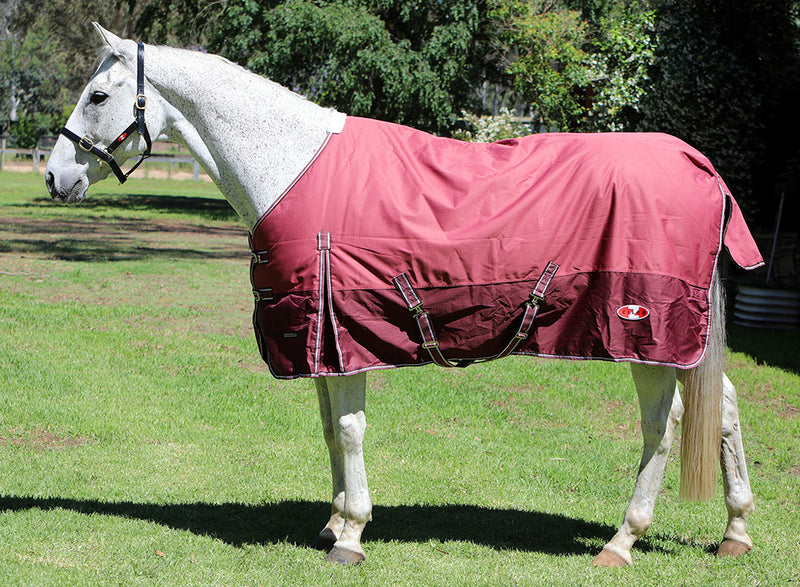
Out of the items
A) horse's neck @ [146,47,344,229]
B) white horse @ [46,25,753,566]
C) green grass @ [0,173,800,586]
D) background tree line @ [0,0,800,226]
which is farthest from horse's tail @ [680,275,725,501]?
background tree line @ [0,0,800,226]

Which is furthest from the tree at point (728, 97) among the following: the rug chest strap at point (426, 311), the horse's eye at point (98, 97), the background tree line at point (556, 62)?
the horse's eye at point (98, 97)

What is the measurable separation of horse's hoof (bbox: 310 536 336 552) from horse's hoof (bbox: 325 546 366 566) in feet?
0.72

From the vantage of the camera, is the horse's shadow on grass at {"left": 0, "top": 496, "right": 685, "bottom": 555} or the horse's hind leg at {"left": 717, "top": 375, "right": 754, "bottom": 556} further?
the horse's shadow on grass at {"left": 0, "top": 496, "right": 685, "bottom": 555}

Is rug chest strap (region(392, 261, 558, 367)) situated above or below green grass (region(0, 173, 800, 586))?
above

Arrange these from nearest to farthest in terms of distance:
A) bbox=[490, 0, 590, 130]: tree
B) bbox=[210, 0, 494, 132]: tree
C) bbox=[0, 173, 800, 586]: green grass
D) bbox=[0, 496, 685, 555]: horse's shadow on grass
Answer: bbox=[0, 173, 800, 586]: green grass, bbox=[0, 496, 685, 555]: horse's shadow on grass, bbox=[490, 0, 590, 130]: tree, bbox=[210, 0, 494, 132]: tree

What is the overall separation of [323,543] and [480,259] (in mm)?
1579

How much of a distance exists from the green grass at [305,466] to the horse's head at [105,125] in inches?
67.4

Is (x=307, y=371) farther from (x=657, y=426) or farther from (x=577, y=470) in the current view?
(x=577, y=470)

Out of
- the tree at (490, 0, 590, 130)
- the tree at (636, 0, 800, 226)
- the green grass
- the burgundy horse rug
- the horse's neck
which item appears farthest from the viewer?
the tree at (490, 0, 590, 130)

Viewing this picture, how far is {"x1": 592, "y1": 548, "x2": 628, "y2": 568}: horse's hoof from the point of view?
13.0 ft

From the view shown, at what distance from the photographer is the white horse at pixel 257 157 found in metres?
3.86

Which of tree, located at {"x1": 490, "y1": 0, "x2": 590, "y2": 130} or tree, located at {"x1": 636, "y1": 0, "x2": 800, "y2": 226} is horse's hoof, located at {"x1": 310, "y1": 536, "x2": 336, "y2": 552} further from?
tree, located at {"x1": 490, "y1": 0, "x2": 590, "y2": 130}

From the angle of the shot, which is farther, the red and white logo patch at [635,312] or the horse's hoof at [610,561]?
the horse's hoof at [610,561]

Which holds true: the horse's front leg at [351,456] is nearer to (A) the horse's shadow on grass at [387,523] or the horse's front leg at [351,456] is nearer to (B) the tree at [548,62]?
(A) the horse's shadow on grass at [387,523]
